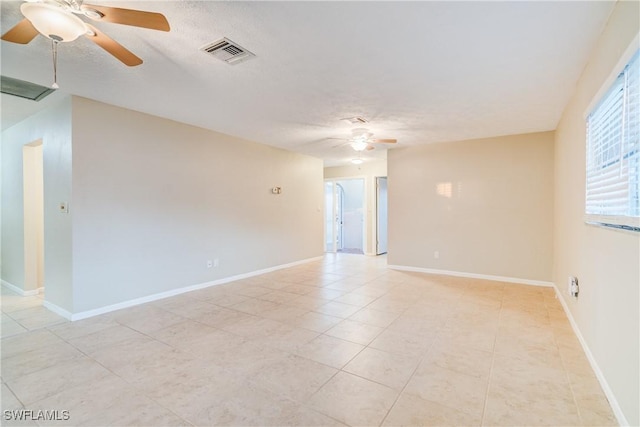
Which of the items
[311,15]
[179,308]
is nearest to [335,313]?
[179,308]

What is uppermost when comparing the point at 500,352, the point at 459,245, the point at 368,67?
the point at 368,67

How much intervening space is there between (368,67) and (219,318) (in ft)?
9.91

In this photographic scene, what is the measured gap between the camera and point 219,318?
11.0 ft

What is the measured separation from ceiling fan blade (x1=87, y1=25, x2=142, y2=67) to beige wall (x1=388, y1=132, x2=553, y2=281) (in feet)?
15.8

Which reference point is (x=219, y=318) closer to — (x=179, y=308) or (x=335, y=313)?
(x=179, y=308)

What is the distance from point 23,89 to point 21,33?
1922 millimetres

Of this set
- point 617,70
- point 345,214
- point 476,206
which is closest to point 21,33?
point 617,70

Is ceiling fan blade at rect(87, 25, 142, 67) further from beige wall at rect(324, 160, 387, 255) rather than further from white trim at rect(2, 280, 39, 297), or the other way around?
beige wall at rect(324, 160, 387, 255)

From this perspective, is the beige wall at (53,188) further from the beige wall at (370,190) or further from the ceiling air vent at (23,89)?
the beige wall at (370,190)

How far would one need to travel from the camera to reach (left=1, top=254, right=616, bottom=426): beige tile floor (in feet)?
5.93

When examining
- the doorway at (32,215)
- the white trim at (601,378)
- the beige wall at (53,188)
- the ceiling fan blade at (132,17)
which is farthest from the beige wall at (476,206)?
the doorway at (32,215)

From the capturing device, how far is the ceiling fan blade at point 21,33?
1.65 meters

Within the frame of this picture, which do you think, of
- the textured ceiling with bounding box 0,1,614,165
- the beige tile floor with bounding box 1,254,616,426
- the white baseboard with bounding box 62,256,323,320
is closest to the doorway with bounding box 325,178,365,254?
the white baseboard with bounding box 62,256,323,320

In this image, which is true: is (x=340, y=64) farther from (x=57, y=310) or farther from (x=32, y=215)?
(x=32, y=215)
